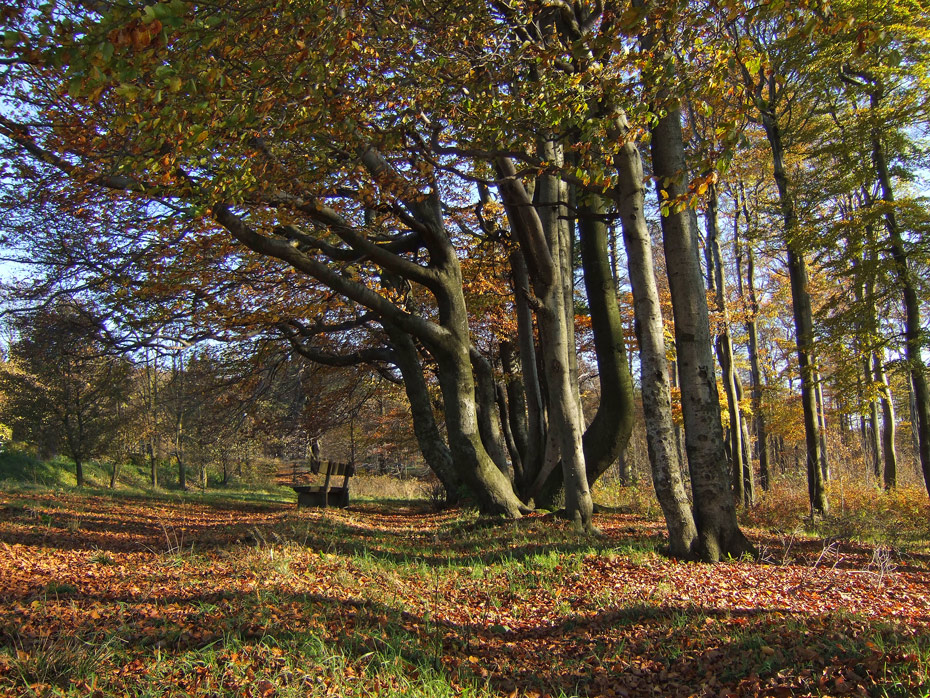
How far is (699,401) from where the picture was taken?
598 centimetres

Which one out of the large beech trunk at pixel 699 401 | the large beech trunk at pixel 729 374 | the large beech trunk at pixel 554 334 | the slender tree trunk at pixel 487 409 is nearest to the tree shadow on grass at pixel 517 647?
the large beech trunk at pixel 699 401

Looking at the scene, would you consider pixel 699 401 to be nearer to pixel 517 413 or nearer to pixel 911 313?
pixel 911 313

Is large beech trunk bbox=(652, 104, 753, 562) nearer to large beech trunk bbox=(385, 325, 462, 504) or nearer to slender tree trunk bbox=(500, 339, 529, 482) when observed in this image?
large beech trunk bbox=(385, 325, 462, 504)

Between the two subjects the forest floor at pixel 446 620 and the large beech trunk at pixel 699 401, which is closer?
the forest floor at pixel 446 620

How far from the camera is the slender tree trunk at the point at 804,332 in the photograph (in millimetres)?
10984

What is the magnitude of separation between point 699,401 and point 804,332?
268 inches

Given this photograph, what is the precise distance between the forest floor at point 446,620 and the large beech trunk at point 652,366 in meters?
0.51

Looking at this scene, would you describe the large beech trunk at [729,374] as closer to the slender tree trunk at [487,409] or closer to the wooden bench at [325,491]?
the slender tree trunk at [487,409]

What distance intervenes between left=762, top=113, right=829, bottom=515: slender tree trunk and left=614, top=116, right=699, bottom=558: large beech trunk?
16.8ft

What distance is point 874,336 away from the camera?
10.5 m

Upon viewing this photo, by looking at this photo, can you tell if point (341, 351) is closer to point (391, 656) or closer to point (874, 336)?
point (874, 336)

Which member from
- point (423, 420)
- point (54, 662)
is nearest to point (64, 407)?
point (423, 420)

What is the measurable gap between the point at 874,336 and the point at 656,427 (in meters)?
6.54

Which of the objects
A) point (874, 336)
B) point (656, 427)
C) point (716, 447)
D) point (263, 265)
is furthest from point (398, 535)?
point (874, 336)
